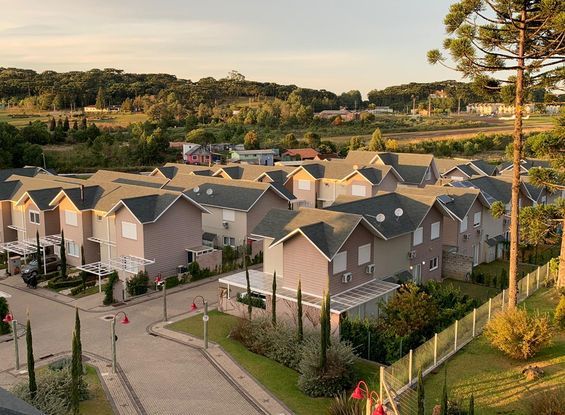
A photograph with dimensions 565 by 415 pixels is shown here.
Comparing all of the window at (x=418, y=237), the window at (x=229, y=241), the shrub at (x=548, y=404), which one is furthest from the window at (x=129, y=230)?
the shrub at (x=548, y=404)

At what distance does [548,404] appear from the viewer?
590 inches

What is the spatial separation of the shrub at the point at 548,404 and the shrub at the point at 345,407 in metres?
A: 4.70

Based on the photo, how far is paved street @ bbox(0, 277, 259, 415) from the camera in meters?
18.6

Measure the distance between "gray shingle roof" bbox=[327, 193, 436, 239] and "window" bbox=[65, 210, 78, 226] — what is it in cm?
1747

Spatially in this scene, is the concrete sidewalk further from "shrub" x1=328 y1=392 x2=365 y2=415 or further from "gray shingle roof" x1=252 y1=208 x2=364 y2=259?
"gray shingle roof" x1=252 y1=208 x2=364 y2=259

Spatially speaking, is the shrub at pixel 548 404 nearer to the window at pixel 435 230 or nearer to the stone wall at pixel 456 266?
the window at pixel 435 230

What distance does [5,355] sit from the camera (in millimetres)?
22766

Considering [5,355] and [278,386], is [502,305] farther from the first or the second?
[5,355]

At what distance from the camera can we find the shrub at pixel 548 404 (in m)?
14.7

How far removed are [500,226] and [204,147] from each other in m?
60.2

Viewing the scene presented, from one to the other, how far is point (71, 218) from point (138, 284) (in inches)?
364

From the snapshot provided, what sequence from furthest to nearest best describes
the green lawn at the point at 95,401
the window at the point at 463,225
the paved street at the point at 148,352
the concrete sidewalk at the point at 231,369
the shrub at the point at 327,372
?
the window at the point at 463,225 < the shrub at the point at 327,372 < the paved street at the point at 148,352 < the concrete sidewalk at the point at 231,369 < the green lawn at the point at 95,401

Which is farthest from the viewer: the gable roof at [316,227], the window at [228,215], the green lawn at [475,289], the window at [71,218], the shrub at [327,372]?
the window at [228,215]

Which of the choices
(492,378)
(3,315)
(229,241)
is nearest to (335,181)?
(229,241)
